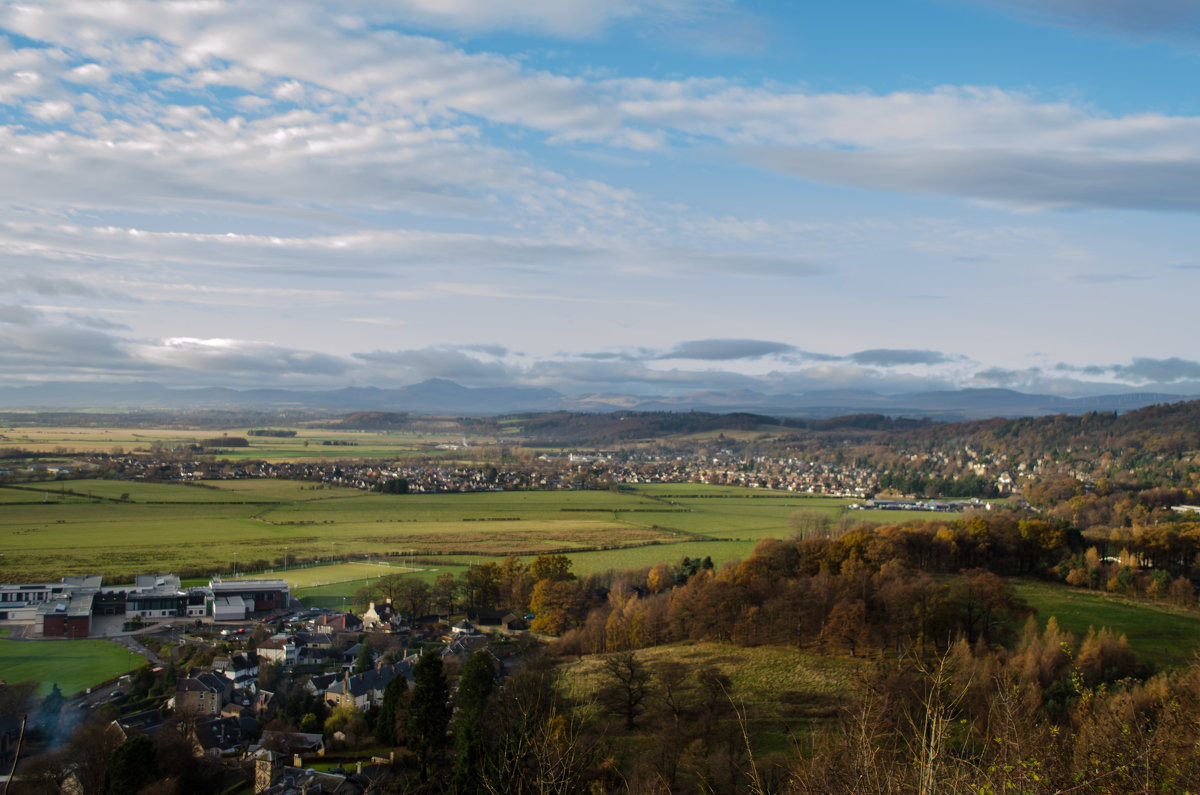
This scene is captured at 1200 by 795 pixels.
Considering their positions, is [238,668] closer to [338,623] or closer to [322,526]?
[338,623]

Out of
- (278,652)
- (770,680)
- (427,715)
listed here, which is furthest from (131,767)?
(770,680)

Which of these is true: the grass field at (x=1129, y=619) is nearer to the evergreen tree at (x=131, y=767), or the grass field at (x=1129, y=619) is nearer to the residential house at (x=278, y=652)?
the residential house at (x=278, y=652)

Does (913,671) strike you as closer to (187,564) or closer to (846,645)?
(846,645)

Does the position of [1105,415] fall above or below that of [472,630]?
above

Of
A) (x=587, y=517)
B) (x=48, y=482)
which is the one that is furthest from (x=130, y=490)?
(x=587, y=517)

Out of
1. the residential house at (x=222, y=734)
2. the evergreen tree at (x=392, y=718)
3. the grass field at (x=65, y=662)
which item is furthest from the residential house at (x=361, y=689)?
the grass field at (x=65, y=662)

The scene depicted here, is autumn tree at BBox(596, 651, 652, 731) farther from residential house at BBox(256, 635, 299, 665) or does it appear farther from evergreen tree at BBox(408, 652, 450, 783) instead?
residential house at BBox(256, 635, 299, 665)
